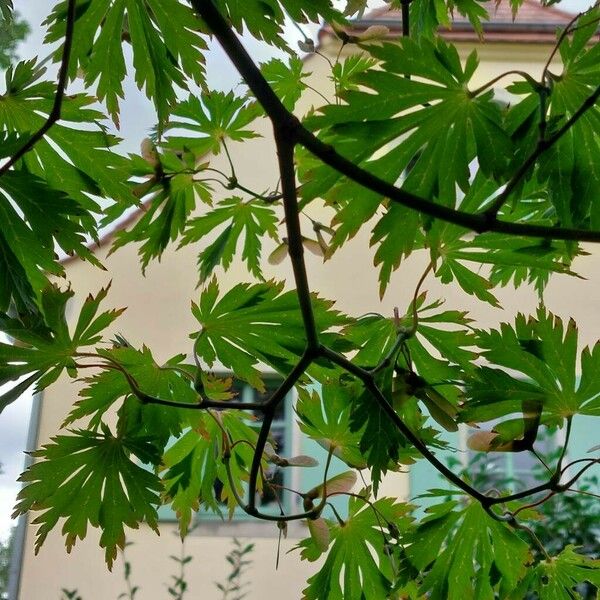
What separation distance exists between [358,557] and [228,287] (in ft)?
5.76

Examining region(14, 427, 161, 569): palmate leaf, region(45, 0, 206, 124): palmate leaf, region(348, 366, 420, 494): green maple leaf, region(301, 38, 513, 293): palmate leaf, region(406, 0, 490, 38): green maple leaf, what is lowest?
region(14, 427, 161, 569): palmate leaf

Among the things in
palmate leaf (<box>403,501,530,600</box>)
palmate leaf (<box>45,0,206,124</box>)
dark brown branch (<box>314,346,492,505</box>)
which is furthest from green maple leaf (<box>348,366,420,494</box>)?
palmate leaf (<box>45,0,206,124</box>)

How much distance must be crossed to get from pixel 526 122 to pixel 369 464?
0.99 ft

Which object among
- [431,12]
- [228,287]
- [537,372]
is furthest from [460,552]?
[228,287]

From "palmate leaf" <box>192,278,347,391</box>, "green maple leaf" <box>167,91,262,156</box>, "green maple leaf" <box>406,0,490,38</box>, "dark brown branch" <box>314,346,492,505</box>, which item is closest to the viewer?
"dark brown branch" <box>314,346,492,505</box>

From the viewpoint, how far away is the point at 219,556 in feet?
7.54

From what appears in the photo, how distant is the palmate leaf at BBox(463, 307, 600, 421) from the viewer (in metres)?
0.62

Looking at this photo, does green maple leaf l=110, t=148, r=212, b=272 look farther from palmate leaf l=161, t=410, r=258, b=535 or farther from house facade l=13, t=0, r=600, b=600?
house facade l=13, t=0, r=600, b=600

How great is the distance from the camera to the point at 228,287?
2471 millimetres

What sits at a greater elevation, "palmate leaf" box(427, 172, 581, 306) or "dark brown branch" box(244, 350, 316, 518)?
"palmate leaf" box(427, 172, 581, 306)

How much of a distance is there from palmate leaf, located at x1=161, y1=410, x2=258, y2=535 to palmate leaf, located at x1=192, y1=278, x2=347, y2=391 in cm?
9

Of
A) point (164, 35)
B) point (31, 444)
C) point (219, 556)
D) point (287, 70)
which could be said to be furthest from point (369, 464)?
point (31, 444)

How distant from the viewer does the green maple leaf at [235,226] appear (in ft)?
2.98

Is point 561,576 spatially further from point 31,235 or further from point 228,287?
point 228,287
